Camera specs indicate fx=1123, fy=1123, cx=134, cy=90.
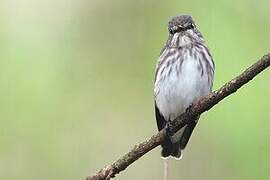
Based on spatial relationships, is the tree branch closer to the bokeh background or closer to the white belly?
the white belly

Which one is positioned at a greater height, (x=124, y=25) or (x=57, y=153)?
(x=124, y=25)

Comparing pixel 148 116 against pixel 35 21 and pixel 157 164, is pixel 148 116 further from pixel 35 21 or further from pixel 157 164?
pixel 35 21

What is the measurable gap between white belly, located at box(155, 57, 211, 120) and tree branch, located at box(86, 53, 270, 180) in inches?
21.1

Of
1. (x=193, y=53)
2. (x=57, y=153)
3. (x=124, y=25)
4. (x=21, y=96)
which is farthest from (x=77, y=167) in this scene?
(x=193, y=53)

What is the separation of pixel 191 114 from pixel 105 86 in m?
3.94

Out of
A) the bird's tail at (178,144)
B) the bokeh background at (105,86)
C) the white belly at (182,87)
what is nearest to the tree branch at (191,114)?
the white belly at (182,87)

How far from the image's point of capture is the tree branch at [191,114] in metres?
3.99

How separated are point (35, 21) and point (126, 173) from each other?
4.39 feet

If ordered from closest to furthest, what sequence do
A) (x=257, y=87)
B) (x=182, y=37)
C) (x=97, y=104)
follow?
1. (x=182, y=37)
2. (x=257, y=87)
3. (x=97, y=104)

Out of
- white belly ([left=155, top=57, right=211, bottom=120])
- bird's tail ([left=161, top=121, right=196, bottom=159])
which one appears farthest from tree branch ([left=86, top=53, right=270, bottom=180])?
bird's tail ([left=161, top=121, right=196, bottom=159])

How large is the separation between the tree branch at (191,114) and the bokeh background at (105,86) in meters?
2.59

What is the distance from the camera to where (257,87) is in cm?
707

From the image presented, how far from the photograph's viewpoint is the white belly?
515 cm

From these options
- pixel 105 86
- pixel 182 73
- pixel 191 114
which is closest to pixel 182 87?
pixel 182 73
